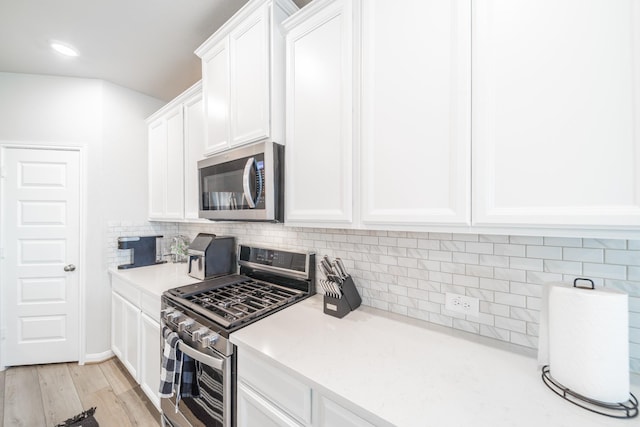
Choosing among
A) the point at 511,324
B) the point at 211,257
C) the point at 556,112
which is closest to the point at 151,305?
the point at 211,257

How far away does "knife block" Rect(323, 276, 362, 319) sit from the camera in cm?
132

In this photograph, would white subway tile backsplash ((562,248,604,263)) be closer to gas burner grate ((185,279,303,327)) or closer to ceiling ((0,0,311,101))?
gas burner grate ((185,279,303,327))

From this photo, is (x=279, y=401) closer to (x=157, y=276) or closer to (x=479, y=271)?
(x=479, y=271)

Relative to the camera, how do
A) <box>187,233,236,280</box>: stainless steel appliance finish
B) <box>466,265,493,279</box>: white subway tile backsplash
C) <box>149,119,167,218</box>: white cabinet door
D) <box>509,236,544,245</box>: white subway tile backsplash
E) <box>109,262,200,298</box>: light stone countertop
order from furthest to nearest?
<box>149,119,167,218</box>: white cabinet door < <box>187,233,236,280</box>: stainless steel appliance finish < <box>109,262,200,298</box>: light stone countertop < <box>466,265,493,279</box>: white subway tile backsplash < <box>509,236,544,245</box>: white subway tile backsplash

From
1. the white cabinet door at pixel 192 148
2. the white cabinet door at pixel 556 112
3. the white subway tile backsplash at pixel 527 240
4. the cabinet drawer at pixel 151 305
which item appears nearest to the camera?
the white cabinet door at pixel 556 112

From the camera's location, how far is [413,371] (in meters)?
0.88

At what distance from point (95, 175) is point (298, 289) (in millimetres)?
2537

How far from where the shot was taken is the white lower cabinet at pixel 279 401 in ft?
2.70

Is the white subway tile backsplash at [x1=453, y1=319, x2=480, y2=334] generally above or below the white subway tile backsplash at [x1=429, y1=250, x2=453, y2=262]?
below

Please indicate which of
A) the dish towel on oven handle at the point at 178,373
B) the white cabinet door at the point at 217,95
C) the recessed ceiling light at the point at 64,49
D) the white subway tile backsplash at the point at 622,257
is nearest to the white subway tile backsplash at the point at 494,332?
the white subway tile backsplash at the point at 622,257

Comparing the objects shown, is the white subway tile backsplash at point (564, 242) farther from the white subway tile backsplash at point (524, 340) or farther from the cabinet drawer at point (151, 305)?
the cabinet drawer at point (151, 305)

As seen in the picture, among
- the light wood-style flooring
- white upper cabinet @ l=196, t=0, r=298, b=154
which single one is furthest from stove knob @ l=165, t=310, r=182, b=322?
white upper cabinet @ l=196, t=0, r=298, b=154

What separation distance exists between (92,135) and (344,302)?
3093mm

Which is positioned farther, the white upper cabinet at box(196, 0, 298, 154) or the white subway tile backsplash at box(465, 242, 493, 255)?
the white upper cabinet at box(196, 0, 298, 154)
